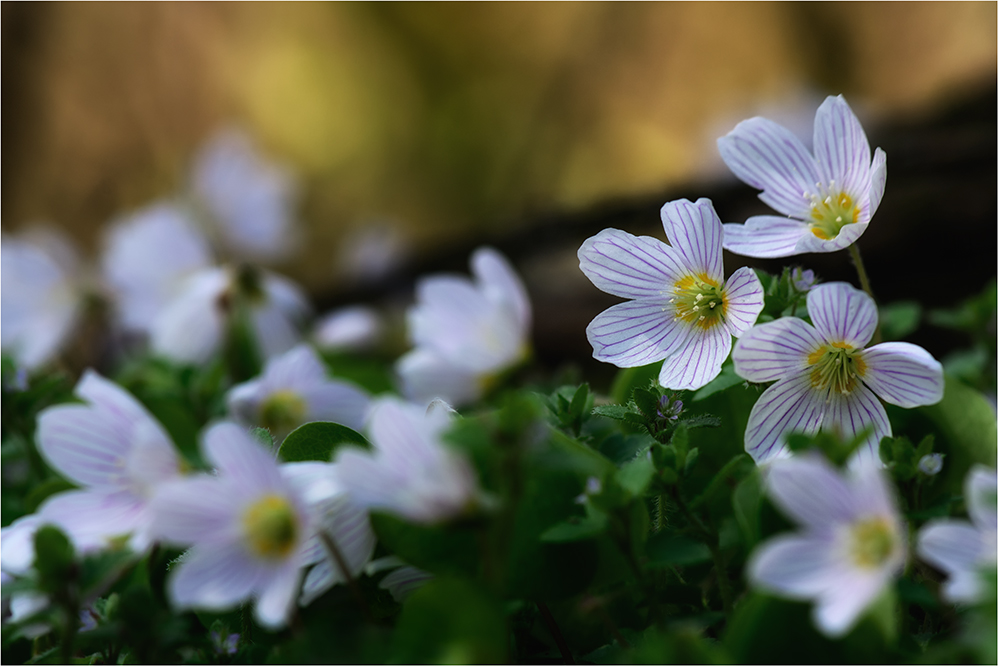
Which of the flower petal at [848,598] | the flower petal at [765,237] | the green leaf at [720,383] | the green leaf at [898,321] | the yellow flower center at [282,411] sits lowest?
the yellow flower center at [282,411]

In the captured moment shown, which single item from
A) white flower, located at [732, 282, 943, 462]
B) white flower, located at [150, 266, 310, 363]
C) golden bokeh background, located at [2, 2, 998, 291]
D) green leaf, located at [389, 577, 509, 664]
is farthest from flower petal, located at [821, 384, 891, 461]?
golden bokeh background, located at [2, 2, 998, 291]

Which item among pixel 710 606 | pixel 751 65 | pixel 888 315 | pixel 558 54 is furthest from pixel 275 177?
pixel 751 65

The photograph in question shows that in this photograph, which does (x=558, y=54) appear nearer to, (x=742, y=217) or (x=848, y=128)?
(x=742, y=217)

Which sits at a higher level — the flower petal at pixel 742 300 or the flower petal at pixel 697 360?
the flower petal at pixel 742 300

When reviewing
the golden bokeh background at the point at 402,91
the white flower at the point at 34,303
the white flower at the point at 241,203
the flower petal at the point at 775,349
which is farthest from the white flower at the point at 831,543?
the golden bokeh background at the point at 402,91

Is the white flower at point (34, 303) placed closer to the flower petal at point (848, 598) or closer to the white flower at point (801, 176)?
the white flower at point (801, 176)
